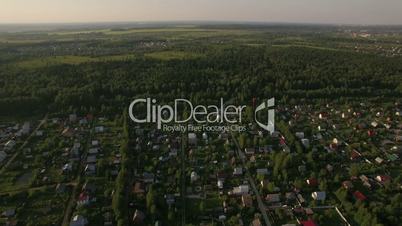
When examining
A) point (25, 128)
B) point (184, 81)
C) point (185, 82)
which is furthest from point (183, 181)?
point (184, 81)

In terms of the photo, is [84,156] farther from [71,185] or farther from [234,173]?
[234,173]

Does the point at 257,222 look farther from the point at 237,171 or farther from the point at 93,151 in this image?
the point at 93,151

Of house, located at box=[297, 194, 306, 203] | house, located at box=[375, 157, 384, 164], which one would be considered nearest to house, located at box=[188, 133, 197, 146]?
house, located at box=[297, 194, 306, 203]

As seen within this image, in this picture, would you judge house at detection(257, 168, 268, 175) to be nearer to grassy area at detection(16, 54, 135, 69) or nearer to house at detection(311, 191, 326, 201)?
house at detection(311, 191, 326, 201)

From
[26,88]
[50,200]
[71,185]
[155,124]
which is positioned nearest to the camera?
[50,200]

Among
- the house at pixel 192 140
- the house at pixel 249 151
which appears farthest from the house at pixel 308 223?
the house at pixel 192 140

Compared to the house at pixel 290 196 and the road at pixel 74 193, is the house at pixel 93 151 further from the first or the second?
the house at pixel 290 196

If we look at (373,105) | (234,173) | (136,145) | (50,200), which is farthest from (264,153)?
(373,105)
